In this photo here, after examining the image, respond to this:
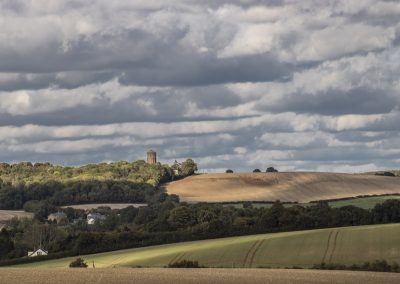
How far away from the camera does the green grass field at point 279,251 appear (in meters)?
108

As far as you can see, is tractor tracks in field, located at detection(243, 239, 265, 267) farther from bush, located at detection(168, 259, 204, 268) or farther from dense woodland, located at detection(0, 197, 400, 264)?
dense woodland, located at detection(0, 197, 400, 264)

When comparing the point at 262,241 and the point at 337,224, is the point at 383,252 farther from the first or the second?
the point at 337,224

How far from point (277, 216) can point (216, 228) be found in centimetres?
761

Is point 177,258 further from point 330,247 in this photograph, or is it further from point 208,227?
point 208,227

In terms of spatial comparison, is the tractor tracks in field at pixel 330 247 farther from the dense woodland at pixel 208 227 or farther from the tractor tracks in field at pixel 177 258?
the dense woodland at pixel 208 227

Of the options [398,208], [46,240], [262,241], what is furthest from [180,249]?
[46,240]

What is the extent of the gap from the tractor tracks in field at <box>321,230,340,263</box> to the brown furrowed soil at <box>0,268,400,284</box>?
45.1ft

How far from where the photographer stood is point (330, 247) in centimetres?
11319

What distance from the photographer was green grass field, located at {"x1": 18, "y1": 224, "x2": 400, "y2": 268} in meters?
108

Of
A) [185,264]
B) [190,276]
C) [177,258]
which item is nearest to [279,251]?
[177,258]

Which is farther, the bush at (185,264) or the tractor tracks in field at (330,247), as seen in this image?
the tractor tracks in field at (330,247)

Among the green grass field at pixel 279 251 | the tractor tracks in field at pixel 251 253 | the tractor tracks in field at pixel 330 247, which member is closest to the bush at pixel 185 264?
the green grass field at pixel 279 251

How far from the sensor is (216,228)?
464 ft

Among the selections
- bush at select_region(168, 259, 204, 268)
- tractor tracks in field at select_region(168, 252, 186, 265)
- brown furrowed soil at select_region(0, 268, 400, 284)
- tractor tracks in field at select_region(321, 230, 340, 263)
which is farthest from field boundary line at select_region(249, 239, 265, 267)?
brown furrowed soil at select_region(0, 268, 400, 284)
